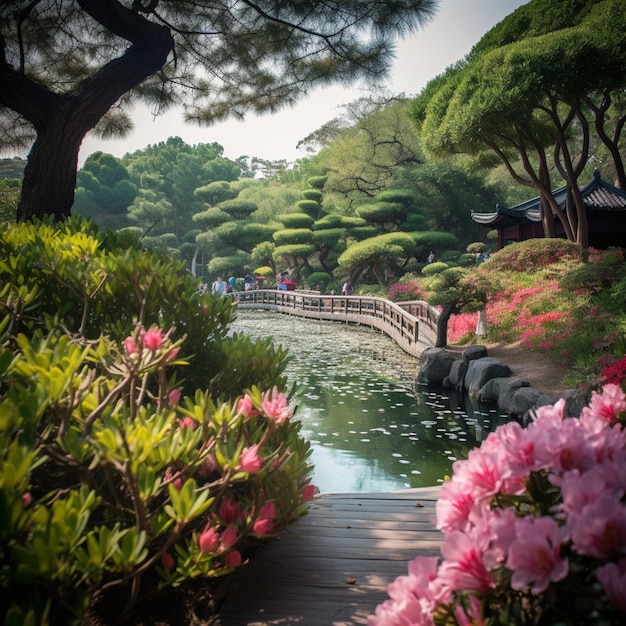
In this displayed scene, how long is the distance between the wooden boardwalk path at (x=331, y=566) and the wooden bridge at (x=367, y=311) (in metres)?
10.3

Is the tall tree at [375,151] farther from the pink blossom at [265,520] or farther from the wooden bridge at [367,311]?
the pink blossom at [265,520]

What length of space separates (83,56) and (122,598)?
6.36 m

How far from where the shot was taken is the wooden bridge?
14.2 meters

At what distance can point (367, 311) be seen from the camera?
1991 cm

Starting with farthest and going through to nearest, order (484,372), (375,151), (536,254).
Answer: (375,151)
(536,254)
(484,372)

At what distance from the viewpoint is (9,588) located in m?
1.37

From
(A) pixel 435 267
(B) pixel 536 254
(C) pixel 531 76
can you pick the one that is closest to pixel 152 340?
(C) pixel 531 76

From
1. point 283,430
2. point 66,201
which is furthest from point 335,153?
point 283,430

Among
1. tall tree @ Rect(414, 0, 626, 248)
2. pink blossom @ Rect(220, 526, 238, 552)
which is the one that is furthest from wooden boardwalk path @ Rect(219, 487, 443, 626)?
tall tree @ Rect(414, 0, 626, 248)

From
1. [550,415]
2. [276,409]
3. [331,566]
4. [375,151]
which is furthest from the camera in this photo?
[375,151]

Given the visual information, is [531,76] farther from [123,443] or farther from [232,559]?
[123,443]

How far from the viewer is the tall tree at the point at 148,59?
14.4 feet

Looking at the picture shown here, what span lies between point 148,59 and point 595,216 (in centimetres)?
1655

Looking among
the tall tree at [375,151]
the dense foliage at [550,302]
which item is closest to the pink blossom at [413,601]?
the dense foliage at [550,302]
